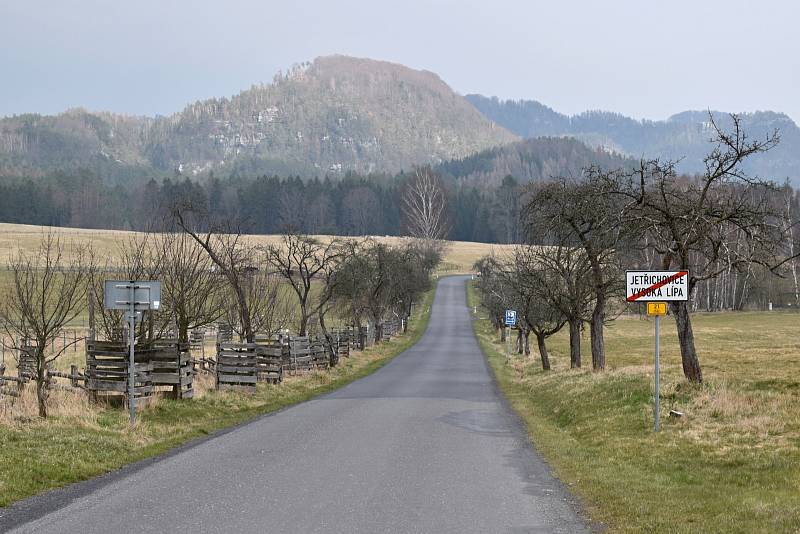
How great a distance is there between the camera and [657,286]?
51.0ft

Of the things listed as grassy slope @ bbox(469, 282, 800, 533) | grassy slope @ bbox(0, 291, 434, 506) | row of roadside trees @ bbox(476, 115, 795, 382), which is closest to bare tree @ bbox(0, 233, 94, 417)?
grassy slope @ bbox(0, 291, 434, 506)

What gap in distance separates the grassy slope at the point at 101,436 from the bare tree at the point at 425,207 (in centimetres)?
11743

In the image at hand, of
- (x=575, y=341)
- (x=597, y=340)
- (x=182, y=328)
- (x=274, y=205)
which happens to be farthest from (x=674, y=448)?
(x=274, y=205)

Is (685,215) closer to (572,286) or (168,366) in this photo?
(168,366)

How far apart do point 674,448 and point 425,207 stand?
144543mm

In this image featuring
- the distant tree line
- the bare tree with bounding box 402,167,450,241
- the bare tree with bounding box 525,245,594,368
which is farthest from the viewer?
the distant tree line

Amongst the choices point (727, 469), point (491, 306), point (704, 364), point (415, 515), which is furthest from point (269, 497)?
point (491, 306)

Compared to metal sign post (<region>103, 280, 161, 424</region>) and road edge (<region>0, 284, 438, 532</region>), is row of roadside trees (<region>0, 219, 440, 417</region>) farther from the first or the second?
road edge (<region>0, 284, 438, 532</region>)

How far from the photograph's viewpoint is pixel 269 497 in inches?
392

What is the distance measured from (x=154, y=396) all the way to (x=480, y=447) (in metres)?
9.74

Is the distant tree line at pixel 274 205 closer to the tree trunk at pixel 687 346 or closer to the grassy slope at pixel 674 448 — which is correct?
the grassy slope at pixel 674 448

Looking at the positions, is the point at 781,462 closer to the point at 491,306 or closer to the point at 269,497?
the point at 269,497

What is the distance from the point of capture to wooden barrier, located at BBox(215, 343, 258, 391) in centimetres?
2680

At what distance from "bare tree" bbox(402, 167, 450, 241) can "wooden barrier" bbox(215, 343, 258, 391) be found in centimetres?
11199
